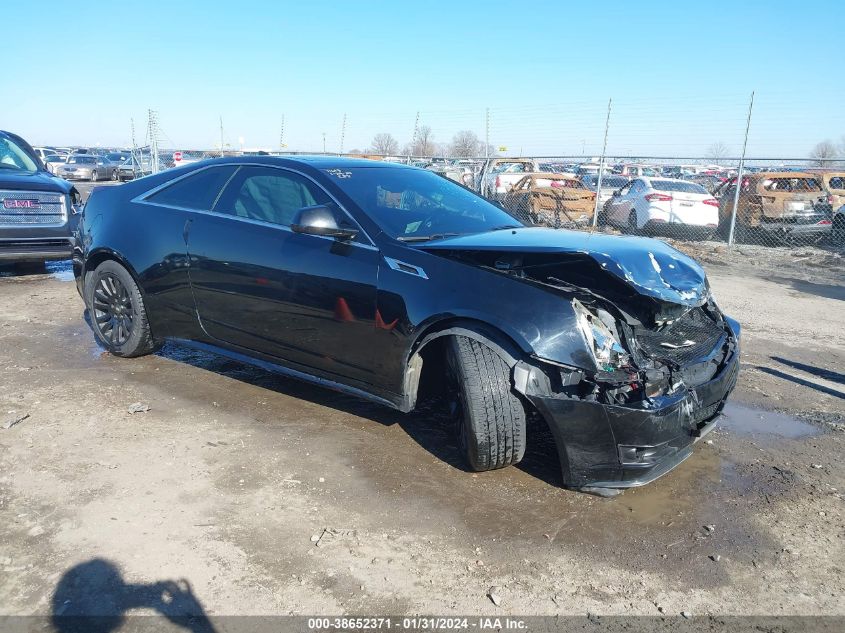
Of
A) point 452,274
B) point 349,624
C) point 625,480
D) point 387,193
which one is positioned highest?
A: point 387,193

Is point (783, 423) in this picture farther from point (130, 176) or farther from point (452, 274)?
point (130, 176)

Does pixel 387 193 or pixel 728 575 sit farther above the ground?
pixel 387 193

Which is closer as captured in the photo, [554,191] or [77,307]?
[77,307]

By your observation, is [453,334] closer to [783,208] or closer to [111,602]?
[111,602]

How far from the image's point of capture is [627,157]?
1288 cm

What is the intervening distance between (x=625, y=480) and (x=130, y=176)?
28663mm

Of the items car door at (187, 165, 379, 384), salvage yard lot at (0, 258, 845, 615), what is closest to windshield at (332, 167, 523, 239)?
car door at (187, 165, 379, 384)

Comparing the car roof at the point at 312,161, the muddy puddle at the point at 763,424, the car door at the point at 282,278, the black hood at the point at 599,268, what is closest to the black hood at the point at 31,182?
the car roof at the point at 312,161

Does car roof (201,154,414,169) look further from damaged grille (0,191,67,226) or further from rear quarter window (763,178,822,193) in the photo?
rear quarter window (763,178,822,193)

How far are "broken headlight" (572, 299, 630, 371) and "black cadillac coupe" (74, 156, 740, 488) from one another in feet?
0.04

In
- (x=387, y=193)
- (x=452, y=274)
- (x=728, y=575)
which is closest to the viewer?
(x=728, y=575)

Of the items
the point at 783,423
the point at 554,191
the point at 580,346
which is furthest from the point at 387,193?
the point at 554,191

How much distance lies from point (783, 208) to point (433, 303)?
1248 centimetres

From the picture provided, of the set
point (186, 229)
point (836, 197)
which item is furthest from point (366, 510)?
point (836, 197)
